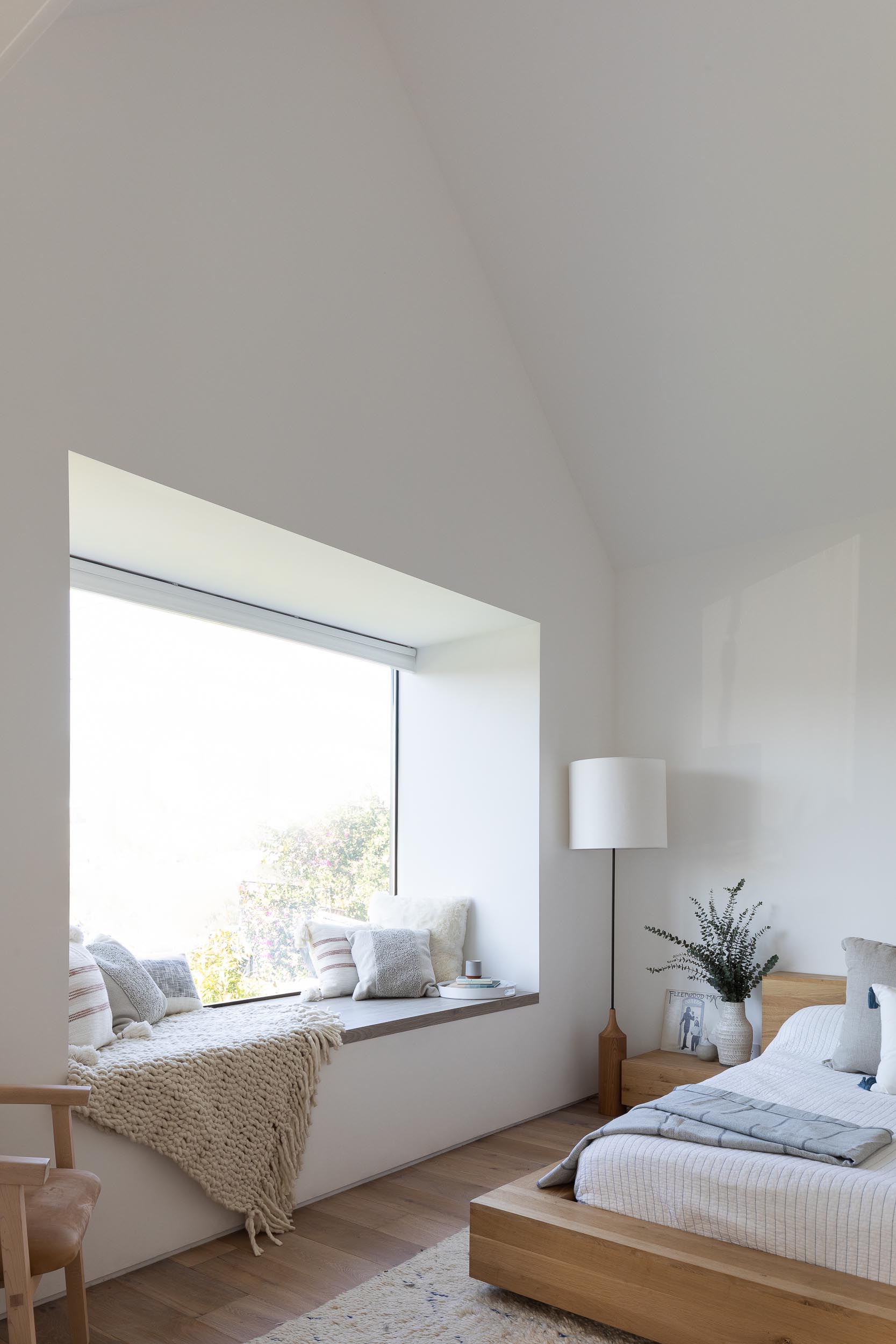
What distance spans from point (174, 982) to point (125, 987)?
0.31 m

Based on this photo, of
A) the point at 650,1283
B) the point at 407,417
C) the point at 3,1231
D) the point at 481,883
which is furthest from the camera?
the point at 481,883

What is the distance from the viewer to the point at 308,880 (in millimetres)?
4293

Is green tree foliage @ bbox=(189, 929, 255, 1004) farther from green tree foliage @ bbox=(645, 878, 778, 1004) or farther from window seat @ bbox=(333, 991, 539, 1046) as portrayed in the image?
green tree foliage @ bbox=(645, 878, 778, 1004)

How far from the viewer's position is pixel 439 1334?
235cm

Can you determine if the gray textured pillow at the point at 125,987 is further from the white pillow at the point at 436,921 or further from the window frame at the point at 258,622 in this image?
the white pillow at the point at 436,921

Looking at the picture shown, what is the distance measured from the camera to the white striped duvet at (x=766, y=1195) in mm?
2145

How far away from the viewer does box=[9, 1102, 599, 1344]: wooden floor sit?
2355 millimetres

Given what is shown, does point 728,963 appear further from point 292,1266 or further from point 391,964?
point 292,1266

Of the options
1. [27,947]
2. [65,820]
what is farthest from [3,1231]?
[65,820]

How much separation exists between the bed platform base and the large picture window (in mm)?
1656

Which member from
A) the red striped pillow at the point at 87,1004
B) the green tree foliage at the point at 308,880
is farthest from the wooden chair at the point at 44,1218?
the green tree foliage at the point at 308,880

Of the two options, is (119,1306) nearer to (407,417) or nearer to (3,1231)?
(3,1231)

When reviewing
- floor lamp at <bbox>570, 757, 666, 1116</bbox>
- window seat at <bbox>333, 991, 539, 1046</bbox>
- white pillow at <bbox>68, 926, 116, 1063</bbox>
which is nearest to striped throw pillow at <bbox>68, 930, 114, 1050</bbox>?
white pillow at <bbox>68, 926, 116, 1063</bbox>

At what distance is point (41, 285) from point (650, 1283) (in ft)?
8.91
